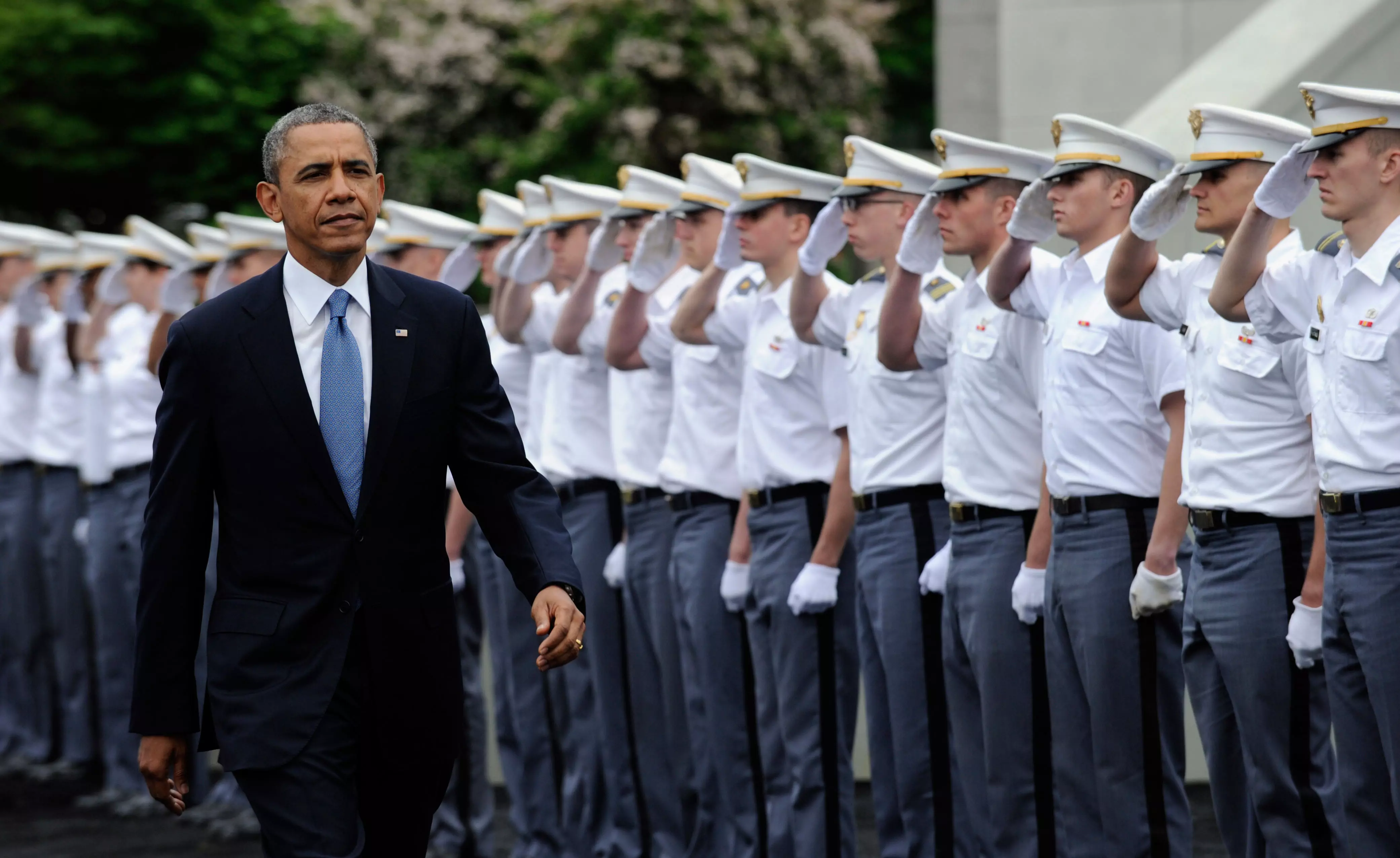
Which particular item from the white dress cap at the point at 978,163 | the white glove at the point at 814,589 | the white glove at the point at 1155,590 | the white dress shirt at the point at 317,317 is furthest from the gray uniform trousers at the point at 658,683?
the white dress shirt at the point at 317,317

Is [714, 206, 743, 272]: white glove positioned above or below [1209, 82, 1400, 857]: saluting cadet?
above

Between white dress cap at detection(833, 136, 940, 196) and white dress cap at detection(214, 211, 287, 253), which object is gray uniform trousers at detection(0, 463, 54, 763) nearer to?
white dress cap at detection(214, 211, 287, 253)

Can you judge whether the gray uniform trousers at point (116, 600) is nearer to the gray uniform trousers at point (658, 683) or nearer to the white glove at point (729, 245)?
the gray uniform trousers at point (658, 683)

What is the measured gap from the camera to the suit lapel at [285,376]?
383cm

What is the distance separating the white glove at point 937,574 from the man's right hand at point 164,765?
253 centimetres

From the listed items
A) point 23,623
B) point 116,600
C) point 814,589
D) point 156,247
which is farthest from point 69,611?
point 814,589

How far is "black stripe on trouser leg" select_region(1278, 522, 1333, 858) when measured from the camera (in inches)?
194

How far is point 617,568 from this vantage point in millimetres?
7316

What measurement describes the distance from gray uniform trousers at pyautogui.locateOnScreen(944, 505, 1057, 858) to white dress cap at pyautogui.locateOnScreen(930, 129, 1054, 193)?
921mm

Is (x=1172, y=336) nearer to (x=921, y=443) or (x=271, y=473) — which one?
(x=921, y=443)

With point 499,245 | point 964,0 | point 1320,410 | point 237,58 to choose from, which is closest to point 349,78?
point 237,58

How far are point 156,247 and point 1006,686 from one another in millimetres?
5527

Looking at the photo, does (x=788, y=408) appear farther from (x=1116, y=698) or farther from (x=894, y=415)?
(x=1116, y=698)

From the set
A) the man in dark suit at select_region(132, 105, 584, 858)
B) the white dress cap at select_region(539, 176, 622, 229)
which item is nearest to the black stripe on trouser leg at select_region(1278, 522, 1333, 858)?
the man in dark suit at select_region(132, 105, 584, 858)
